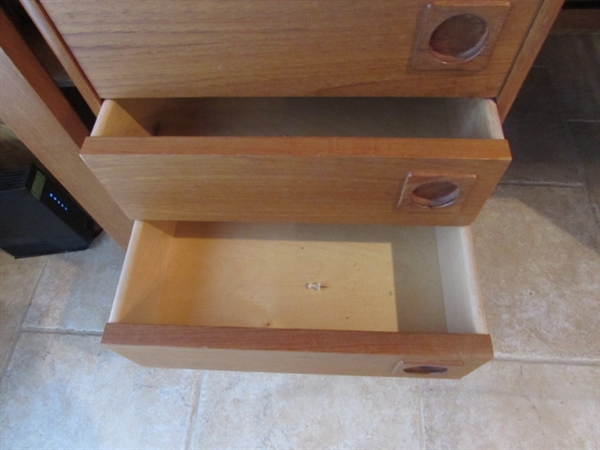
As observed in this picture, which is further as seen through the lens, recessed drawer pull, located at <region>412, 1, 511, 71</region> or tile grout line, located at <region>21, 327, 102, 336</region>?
tile grout line, located at <region>21, 327, 102, 336</region>

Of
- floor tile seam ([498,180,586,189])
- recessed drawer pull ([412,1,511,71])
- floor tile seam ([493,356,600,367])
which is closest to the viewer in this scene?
recessed drawer pull ([412,1,511,71])

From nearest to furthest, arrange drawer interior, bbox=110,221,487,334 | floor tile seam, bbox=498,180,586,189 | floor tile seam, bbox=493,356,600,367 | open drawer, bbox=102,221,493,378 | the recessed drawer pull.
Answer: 1. the recessed drawer pull
2. open drawer, bbox=102,221,493,378
3. drawer interior, bbox=110,221,487,334
4. floor tile seam, bbox=493,356,600,367
5. floor tile seam, bbox=498,180,586,189

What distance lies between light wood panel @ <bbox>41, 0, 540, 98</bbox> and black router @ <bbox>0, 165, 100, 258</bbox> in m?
0.29

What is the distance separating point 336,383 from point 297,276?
18cm

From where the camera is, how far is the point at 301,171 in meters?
0.48

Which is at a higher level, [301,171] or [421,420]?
[301,171]

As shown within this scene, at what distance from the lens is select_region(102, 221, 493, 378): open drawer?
0.50 m

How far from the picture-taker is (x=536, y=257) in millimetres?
814

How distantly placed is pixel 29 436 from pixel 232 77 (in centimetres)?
59

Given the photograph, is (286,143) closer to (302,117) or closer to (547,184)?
(302,117)

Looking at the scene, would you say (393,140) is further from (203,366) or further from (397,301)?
(203,366)

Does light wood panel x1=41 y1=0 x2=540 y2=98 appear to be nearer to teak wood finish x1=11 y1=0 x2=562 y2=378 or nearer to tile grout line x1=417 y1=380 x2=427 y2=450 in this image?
teak wood finish x1=11 y1=0 x2=562 y2=378

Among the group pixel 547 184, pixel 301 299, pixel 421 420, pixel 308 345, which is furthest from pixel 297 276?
pixel 547 184

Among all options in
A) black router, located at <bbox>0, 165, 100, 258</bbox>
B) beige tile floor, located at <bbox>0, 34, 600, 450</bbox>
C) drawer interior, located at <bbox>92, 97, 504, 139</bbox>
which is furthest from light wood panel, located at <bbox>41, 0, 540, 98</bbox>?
beige tile floor, located at <bbox>0, 34, 600, 450</bbox>
